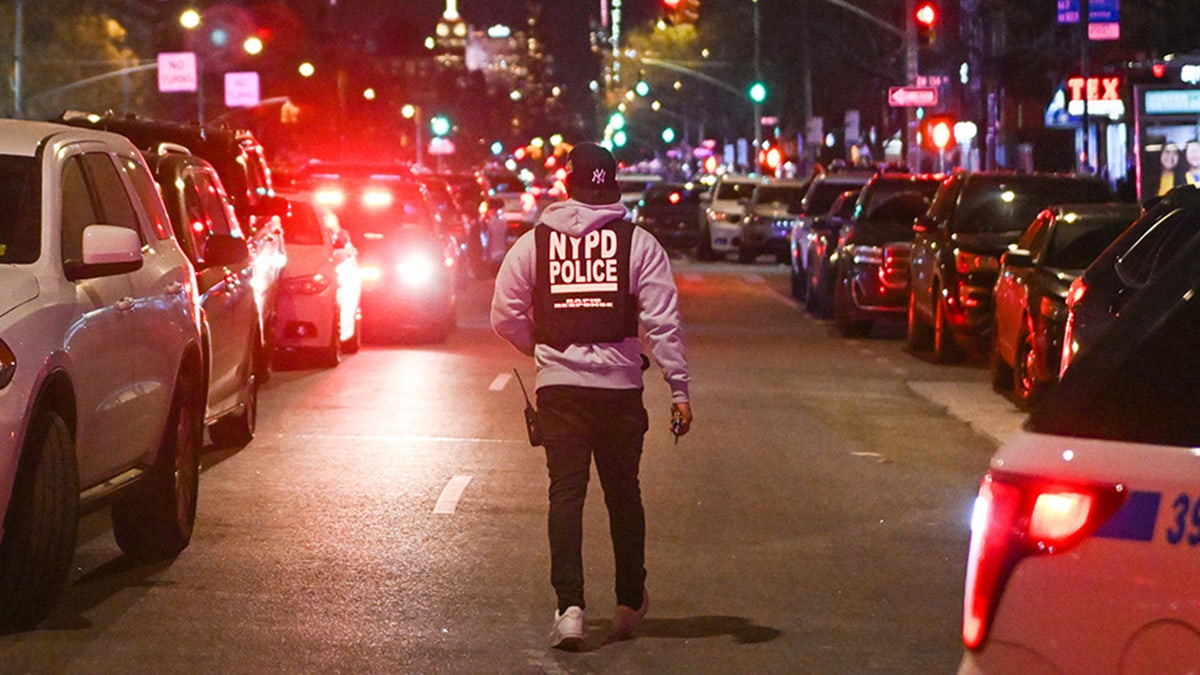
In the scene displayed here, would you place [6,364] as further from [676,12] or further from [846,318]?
[676,12]

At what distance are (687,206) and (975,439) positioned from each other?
115 ft

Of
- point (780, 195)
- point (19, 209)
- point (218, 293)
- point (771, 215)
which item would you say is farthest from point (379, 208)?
point (780, 195)

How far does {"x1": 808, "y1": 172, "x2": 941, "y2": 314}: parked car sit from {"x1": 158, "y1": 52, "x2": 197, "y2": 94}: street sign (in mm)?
49001

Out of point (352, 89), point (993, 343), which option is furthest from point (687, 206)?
point (352, 89)

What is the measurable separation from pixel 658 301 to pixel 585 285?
0.26 metres

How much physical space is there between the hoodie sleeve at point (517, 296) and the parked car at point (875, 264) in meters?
15.4

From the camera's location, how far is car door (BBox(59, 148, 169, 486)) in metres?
7.97

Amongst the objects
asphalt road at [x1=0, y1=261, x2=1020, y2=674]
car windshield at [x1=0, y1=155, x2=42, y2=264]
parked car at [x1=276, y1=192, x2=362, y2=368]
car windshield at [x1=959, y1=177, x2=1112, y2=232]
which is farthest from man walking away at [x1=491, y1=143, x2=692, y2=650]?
car windshield at [x1=959, y1=177, x2=1112, y2=232]

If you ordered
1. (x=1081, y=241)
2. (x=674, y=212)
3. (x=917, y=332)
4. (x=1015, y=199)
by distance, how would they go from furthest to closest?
(x=674, y=212) < (x=917, y=332) < (x=1015, y=199) < (x=1081, y=241)

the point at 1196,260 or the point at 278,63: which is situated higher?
the point at 278,63

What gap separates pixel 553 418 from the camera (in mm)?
7375

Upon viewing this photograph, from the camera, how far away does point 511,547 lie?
31.3 ft

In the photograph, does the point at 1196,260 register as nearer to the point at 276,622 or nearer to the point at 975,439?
the point at 276,622

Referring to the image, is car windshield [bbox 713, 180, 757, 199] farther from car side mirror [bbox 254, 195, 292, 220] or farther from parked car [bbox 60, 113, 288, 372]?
car side mirror [bbox 254, 195, 292, 220]
